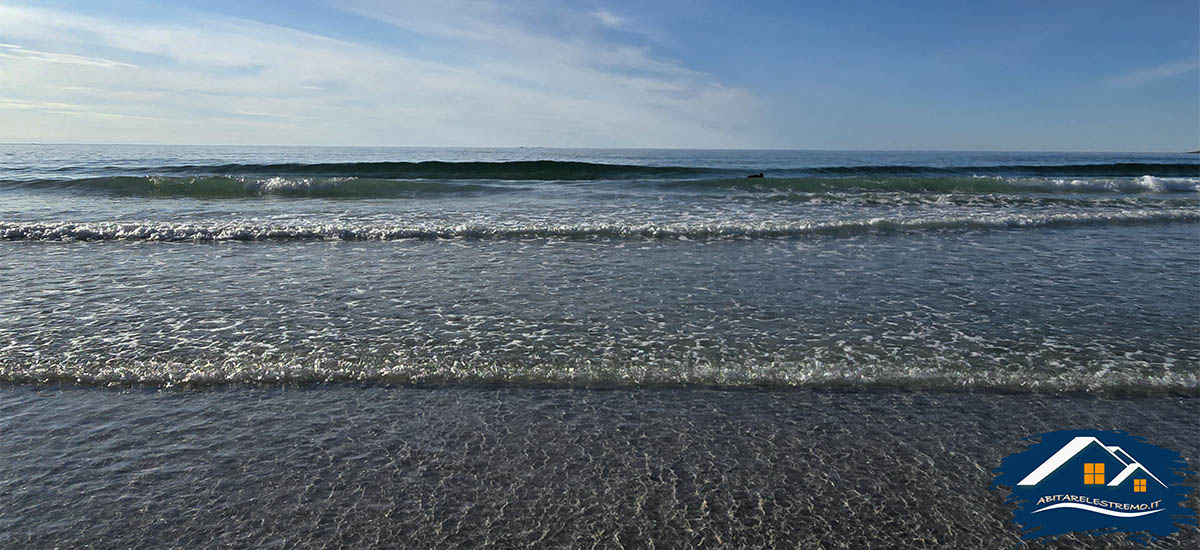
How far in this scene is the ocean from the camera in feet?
11.2

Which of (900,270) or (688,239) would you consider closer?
(900,270)

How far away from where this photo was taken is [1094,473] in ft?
13.0

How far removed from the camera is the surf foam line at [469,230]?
12422mm

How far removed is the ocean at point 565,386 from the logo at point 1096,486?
4.4 inches

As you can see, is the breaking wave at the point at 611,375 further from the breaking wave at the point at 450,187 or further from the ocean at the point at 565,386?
the breaking wave at the point at 450,187

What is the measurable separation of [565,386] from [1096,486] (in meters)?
3.56

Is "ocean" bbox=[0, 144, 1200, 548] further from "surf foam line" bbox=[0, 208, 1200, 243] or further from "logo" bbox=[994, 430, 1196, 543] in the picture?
"surf foam line" bbox=[0, 208, 1200, 243]

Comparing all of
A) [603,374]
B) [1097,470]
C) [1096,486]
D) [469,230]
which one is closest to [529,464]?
[603,374]

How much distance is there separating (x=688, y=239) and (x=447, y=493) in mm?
9510

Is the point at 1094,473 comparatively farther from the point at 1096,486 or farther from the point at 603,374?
the point at 603,374

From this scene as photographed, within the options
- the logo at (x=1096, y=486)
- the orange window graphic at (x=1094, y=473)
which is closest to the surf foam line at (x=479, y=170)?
the logo at (x=1096, y=486)

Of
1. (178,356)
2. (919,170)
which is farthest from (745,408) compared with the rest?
(919,170)

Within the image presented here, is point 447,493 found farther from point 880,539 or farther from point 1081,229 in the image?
point 1081,229

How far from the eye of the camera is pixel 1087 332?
6355 mm
